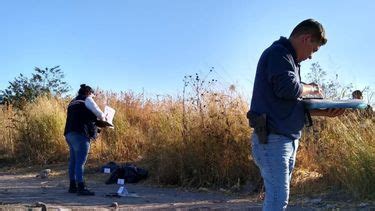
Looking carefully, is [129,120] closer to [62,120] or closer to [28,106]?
[62,120]

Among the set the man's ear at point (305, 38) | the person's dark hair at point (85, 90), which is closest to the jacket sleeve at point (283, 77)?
the man's ear at point (305, 38)

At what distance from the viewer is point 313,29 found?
4707 millimetres

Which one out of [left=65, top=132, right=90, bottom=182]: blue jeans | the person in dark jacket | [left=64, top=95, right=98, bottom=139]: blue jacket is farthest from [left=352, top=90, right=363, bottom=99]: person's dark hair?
[left=65, top=132, right=90, bottom=182]: blue jeans

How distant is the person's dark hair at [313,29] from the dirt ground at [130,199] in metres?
3.97

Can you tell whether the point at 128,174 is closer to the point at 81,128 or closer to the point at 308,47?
the point at 81,128

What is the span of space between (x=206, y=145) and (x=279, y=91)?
6.90 metres

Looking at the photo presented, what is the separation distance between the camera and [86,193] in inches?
401

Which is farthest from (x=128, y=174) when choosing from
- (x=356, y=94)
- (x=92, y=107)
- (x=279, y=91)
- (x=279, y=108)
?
(x=279, y=91)

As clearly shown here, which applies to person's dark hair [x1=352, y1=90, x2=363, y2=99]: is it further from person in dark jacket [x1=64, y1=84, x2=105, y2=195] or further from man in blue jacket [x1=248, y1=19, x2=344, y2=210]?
man in blue jacket [x1=248, y1=19, x2=344, y2=210]

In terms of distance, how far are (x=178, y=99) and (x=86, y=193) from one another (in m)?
3.71

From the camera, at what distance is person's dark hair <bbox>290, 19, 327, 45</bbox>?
15.5 ft

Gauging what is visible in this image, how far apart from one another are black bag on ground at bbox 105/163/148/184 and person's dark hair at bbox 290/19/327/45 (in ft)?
26.6

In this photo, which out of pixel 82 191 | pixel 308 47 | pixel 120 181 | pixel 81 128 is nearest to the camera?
pixel 308 47

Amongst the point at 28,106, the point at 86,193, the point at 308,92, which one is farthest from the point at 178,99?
the point at 308,92
